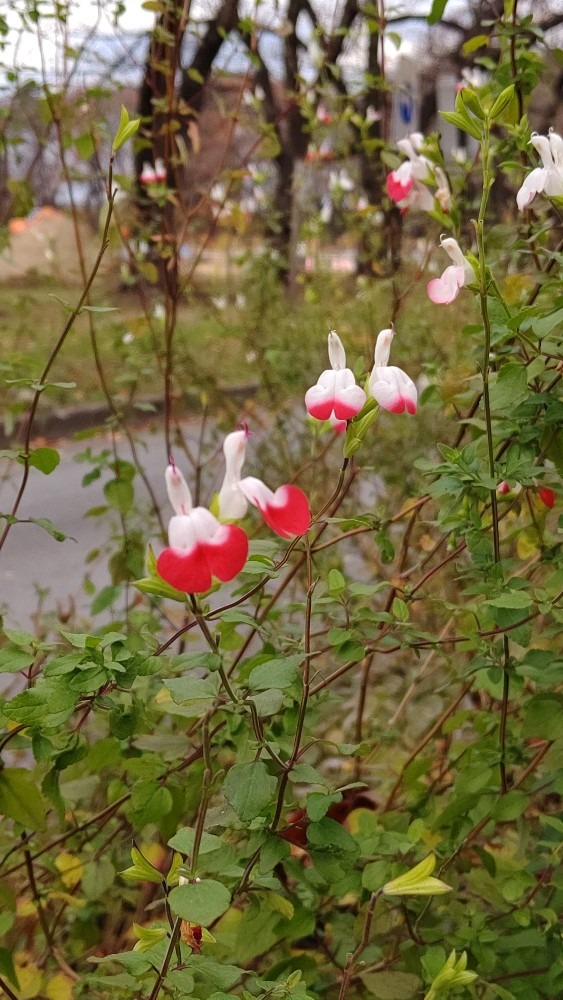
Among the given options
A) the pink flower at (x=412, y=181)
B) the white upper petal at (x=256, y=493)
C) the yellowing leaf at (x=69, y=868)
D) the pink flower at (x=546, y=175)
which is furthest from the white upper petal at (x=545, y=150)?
the yellowing leaf at (x=69, y=868)

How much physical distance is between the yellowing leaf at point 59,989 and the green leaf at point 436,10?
3.71 feet

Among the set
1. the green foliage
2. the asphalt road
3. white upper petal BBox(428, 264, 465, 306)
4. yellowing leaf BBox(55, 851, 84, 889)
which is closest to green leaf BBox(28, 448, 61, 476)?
the green foliage

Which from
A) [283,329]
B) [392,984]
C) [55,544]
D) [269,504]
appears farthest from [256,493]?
[55,544]

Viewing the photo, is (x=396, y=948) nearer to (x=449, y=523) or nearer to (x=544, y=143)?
(x=449, y=523)

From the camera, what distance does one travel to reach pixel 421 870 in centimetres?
61

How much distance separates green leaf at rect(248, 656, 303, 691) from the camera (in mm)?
583

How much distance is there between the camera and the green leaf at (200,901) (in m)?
0.51

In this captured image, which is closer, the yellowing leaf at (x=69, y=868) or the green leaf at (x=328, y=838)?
the green leaf at (x=328, y=838)

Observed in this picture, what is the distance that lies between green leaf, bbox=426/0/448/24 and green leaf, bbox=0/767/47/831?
0.91 metres

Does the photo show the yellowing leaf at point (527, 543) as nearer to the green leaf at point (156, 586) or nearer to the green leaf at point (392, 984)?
the green leaf at point (392, 984)

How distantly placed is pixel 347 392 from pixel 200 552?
173 millimetres

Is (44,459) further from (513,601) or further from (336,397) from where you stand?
(513,601)

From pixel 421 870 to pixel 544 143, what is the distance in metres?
0.62

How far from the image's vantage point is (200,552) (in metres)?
0.50
